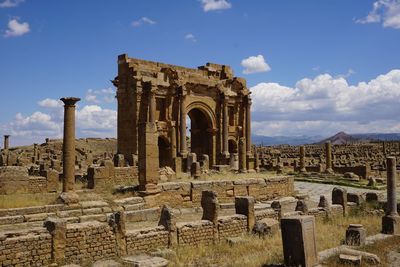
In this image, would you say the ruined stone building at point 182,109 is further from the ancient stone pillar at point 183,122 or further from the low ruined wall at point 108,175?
the low ruined wall at point 108,175

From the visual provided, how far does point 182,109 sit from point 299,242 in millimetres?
20454

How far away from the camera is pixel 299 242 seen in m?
7.77

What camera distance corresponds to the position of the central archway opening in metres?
30.9

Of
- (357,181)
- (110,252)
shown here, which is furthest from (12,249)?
(357,181)

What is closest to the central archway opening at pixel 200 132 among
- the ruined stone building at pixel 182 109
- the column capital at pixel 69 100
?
the ruined stone building at pixel 182 109

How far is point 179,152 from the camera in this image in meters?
27.6

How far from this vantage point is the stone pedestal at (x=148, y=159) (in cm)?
1498

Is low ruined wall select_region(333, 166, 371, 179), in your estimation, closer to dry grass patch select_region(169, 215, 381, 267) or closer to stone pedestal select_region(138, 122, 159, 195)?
dry grass patch select_region(169, 215, 381, 267)

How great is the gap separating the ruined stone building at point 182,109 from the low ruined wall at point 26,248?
1478cm

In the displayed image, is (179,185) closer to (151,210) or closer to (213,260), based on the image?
(151,210)

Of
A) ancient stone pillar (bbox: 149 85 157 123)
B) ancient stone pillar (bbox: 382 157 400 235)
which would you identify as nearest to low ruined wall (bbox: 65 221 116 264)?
ancient stone pillar (bbox: 382 157 400 235)

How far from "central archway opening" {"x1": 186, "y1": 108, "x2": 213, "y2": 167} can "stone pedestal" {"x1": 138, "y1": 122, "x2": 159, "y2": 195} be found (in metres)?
15.5

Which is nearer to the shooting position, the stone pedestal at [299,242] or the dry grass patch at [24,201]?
the stone pedestal at [299,242]

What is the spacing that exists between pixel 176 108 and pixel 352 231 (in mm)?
19118
